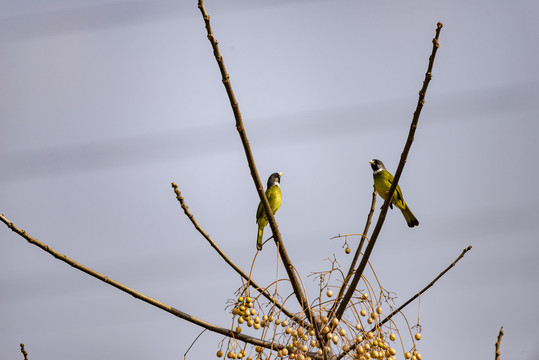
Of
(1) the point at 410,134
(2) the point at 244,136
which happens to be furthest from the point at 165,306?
(1) the point at 410,134

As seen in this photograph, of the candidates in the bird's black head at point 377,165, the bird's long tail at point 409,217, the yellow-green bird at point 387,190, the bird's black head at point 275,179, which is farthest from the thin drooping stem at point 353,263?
the bird's black head at point 275,179

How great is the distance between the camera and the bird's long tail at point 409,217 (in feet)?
20.8

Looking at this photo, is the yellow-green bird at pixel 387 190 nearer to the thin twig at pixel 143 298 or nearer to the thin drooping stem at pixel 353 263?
the thin drooping stem at pixel 353 263

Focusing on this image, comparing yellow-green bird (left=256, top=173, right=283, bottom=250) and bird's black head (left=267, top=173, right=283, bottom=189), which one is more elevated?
bird's black head (left=267, top=173, right=283, bottom=189)

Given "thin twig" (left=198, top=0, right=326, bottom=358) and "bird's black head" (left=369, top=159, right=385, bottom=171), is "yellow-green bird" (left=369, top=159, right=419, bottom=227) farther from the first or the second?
"thin twig" (left=198, top=0, right=326, bottom=358)

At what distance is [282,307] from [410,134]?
3.35ft

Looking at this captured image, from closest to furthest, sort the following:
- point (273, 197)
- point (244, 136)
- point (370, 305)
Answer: point (244, 136) < point (370, 305) < point (273, 197)

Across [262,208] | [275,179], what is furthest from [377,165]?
[262,208]

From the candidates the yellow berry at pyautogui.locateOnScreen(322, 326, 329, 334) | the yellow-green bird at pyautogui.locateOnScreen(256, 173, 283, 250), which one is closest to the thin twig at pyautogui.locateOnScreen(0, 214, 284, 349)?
the yellow berry at pyautogui.locateOnScreen(322, 326, 329, 334)

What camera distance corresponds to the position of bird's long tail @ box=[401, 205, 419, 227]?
20.8 feet

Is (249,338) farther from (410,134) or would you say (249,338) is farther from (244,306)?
(410,134)

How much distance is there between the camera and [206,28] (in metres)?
2.32

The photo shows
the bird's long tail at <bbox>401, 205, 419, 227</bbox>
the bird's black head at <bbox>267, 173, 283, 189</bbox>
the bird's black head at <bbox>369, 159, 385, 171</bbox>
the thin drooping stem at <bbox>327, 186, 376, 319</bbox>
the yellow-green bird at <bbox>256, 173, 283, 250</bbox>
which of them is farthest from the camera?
the bird's black head at <bbox>267, 173, 283, 189</bbox>

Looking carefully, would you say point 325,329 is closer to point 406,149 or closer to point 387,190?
point 406,149
